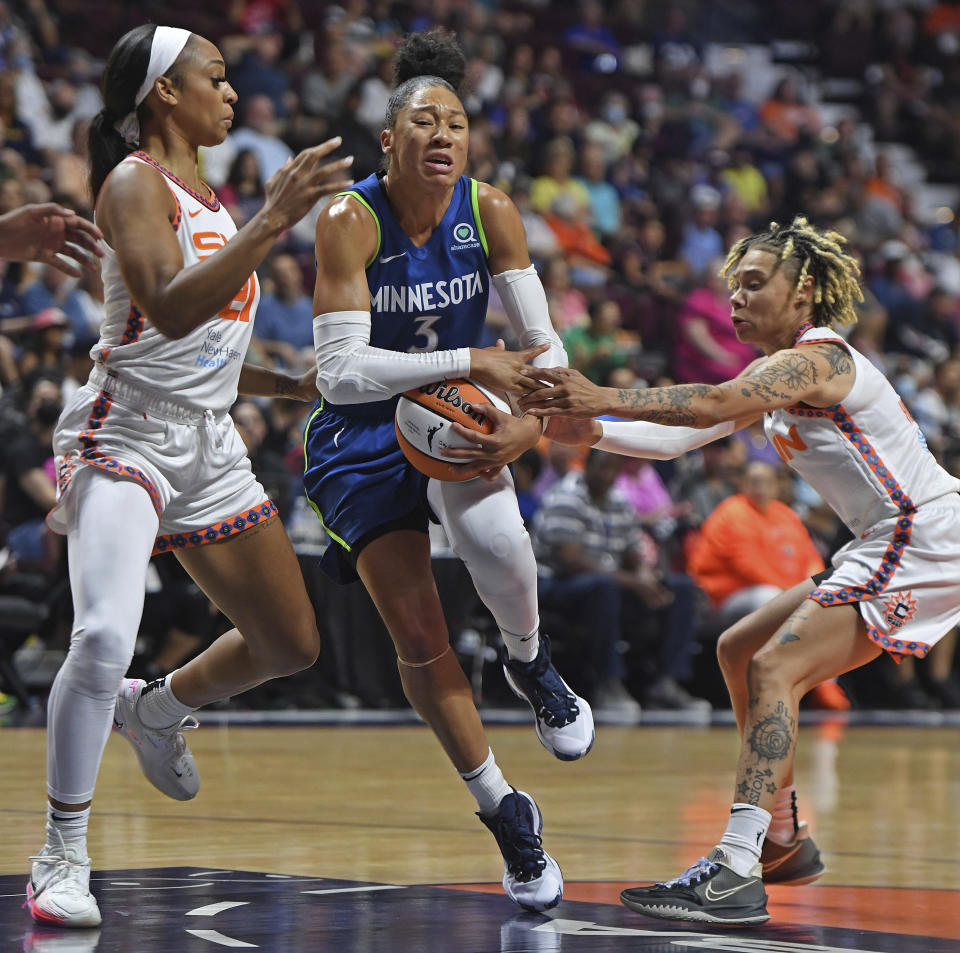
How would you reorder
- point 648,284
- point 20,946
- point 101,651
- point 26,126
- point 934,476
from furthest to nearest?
point 648,284, point 26,126, point 934,476, point 101,651, point 20,946

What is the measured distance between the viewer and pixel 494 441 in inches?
143

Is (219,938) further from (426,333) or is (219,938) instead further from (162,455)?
(426,333)

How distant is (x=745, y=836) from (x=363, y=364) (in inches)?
54.3

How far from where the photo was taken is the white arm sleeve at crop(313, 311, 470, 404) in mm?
3641

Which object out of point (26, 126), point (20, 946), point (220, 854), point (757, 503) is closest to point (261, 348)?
point (26, 126)

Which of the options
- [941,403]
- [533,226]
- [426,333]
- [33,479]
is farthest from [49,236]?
[941,403]

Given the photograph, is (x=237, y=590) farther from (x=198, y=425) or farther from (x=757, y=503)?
(x=757, y=503)

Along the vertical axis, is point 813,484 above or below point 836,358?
below

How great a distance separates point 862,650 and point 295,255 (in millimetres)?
7454

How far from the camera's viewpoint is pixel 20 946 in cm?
311

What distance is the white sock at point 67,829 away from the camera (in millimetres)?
3402

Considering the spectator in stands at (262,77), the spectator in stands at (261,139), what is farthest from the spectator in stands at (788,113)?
the spectator in stands at (261,139)

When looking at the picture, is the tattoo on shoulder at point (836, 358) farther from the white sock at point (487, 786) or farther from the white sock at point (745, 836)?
the white sock at point (487, 786)

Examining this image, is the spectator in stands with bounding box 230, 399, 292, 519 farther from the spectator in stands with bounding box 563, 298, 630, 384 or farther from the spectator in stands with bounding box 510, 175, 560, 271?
the spectator in stands with bounding box 510, 175, 560, 271
